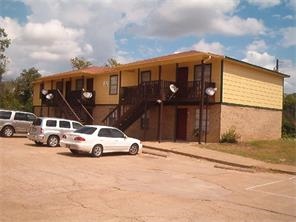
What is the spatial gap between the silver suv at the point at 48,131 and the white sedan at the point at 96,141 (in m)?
3.36

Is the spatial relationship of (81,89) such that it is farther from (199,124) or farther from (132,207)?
(132,207)

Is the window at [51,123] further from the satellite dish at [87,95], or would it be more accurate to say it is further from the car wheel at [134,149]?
the satellite dish at [87,95]

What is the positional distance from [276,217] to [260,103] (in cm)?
2156

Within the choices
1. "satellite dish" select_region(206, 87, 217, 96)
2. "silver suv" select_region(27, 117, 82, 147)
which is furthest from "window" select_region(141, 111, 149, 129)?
"silver suv" select_region(27, 117, 82, 147)

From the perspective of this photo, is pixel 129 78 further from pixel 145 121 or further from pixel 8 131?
pixel 8 131

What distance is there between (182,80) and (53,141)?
1031 centimetres

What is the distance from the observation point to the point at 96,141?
20125 millimetres

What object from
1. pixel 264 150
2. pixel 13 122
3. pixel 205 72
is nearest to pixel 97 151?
pixel 264 150

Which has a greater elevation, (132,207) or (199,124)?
(199,124)

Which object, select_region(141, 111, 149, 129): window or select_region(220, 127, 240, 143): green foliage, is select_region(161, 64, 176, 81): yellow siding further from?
select_region(220, 127, 240, 143): green foliage

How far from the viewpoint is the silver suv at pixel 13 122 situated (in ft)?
96.1

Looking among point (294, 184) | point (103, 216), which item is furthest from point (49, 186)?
point (294, 184)

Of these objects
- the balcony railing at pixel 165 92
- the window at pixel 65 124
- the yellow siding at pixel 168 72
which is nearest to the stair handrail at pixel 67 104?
the balcony railing at pixel 165 92

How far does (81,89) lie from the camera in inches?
1607
